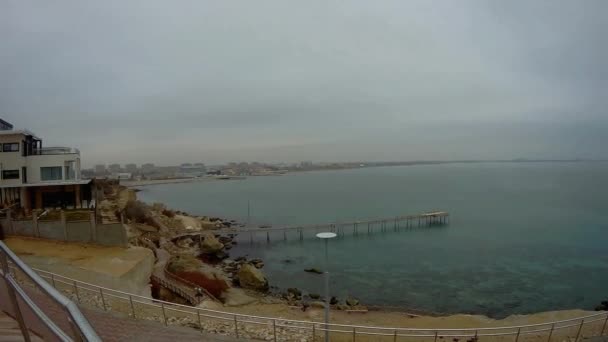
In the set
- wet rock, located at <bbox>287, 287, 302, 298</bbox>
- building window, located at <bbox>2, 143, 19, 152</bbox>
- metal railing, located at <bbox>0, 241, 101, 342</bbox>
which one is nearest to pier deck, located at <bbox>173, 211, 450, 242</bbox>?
wet rock, located at <bbox>287, 287, 302, 298</bbox>

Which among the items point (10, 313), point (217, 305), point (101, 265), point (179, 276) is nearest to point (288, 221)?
point (179, 276)

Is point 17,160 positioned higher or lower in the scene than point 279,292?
higher

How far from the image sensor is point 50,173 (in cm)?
2400

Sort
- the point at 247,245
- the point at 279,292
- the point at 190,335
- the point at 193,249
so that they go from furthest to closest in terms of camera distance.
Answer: the point at 247,245, the point at 193,249, the point at 279,292, the point at 190,335

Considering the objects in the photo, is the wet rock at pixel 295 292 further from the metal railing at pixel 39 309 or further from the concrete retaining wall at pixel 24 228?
the metal railing at pixel 39 309

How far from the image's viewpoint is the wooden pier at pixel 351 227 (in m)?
46.2

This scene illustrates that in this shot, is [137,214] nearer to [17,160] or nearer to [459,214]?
[17,160]

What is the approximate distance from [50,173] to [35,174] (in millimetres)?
806

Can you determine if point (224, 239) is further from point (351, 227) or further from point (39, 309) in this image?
point (39, 309)

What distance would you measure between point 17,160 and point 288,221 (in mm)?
39667

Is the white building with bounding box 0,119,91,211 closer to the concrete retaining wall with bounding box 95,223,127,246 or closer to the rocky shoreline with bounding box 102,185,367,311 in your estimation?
the rocky shoreline with bounding box 102,185,367,311

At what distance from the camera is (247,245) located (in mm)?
42188

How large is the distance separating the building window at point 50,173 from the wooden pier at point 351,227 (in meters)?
21.5

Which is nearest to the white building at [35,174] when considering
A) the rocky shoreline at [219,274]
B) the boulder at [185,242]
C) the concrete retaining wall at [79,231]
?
the rocky shoreline at [219,274]
